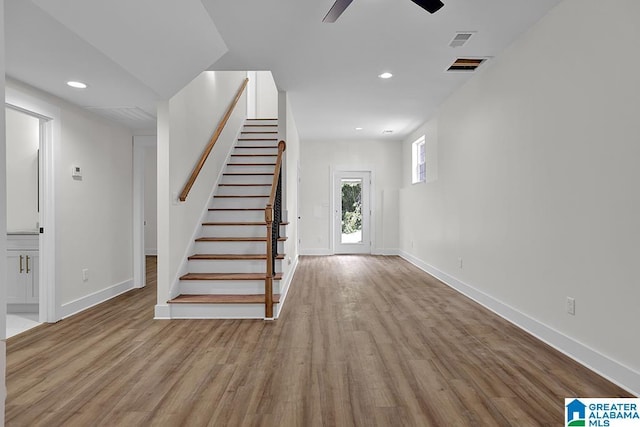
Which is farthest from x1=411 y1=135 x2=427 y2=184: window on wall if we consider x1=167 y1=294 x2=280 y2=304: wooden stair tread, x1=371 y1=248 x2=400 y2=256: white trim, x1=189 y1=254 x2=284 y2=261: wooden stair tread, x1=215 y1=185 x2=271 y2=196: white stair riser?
x1=167 y1=294 x2=280 y2=304: wooden stair tread

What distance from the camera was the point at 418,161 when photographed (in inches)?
283

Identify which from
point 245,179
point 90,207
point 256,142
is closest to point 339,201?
point 256,142

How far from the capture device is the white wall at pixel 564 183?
216 centimetres

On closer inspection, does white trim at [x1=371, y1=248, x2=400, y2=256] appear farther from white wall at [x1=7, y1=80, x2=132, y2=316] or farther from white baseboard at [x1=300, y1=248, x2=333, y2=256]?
white wall at [x1=7, y1=80, x2=132, y2=316]

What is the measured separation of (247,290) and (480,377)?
2.31m

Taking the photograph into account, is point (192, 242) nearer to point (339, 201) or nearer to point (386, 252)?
point (339, 201)

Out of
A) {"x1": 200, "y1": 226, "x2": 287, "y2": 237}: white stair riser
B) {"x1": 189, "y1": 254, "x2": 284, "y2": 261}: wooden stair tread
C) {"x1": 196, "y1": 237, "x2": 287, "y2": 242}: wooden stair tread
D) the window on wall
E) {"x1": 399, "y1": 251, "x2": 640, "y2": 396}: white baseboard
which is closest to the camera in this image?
{"x1": 399, "y1": 251, "x2": 640, "y2": 396}: white baseboard

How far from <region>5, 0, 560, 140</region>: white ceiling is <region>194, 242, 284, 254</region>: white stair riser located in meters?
1.61

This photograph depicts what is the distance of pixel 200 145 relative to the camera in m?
4.65

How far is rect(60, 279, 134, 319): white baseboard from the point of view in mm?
3670

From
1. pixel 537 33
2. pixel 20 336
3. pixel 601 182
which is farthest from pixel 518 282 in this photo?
pixel 20 336

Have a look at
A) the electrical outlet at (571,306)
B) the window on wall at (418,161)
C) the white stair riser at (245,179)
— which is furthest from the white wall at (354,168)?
the electrical outlet at (571,306)

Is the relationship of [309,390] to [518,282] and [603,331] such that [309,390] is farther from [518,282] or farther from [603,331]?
[518,282]

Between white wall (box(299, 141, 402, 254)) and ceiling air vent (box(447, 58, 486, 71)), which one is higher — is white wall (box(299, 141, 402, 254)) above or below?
below
